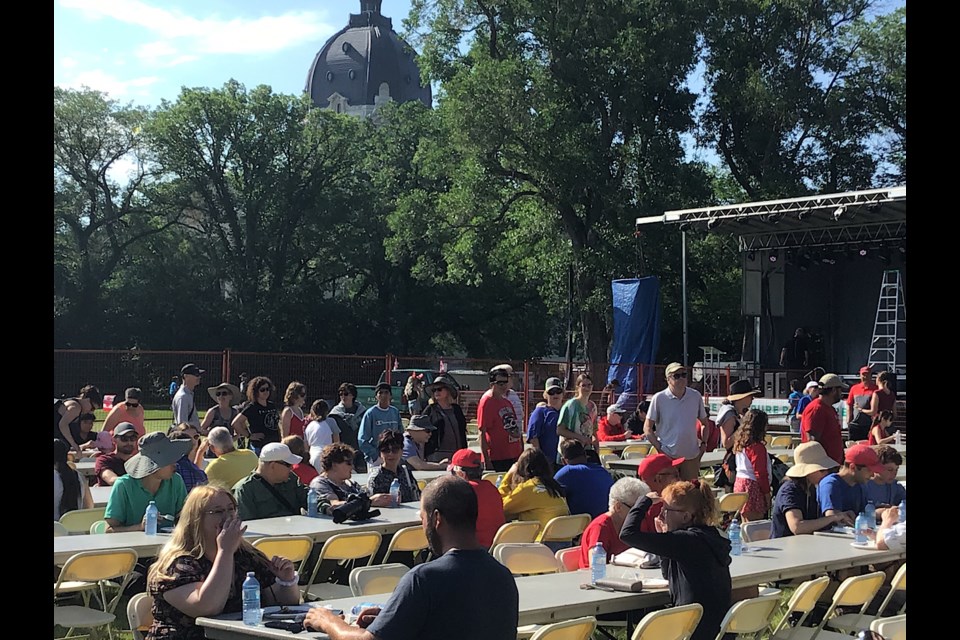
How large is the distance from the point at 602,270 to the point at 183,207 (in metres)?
23.1

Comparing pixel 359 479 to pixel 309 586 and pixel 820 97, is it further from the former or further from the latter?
pixel 820 97

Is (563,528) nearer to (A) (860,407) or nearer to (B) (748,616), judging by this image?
(B) (748,616)

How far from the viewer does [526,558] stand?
6031 mm

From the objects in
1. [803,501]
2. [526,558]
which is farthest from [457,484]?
[803,501]

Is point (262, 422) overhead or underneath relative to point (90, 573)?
overhead

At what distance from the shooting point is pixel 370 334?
47062 millimetres

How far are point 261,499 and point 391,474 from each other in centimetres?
111

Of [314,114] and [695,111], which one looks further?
[314,114]

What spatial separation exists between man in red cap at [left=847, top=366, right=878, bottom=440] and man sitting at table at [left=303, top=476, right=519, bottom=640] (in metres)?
10.8

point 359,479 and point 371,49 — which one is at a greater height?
point 371,49

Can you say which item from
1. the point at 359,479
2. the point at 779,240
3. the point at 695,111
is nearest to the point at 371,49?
the point at 695,111

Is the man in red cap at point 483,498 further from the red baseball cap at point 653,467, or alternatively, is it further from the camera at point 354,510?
the red baseball cap at point 653,467

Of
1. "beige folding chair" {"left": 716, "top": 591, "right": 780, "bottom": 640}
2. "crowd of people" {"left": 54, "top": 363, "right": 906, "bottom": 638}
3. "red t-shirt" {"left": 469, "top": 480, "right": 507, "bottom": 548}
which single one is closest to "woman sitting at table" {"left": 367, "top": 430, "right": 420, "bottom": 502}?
"crowd of people" {"left": 54, "top": 363, "right": 906, "bottom": 638}

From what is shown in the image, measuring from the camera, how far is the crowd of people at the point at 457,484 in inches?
161
